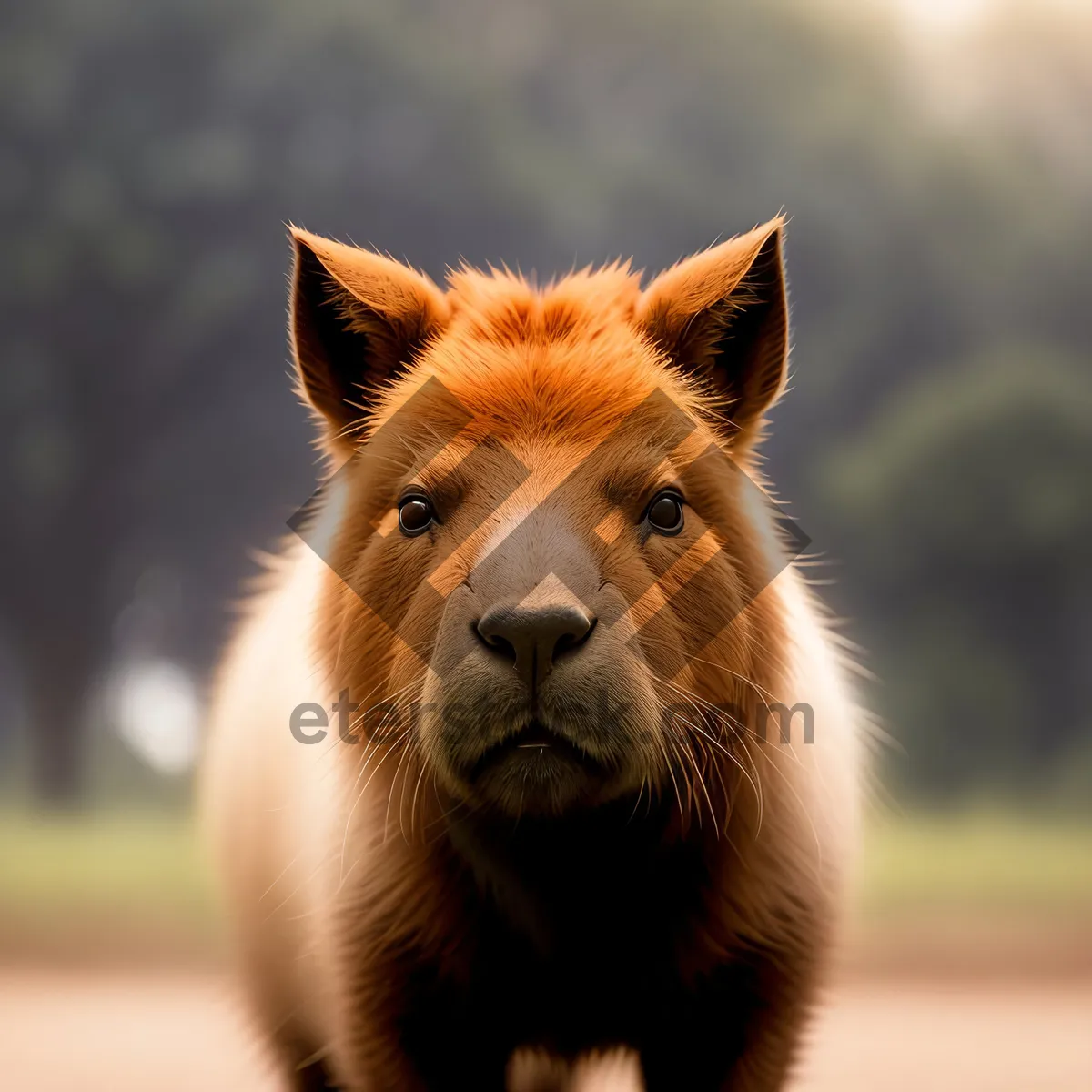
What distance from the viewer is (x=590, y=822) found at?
3.06m

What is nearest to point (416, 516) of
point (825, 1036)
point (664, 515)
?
point (664, 515)

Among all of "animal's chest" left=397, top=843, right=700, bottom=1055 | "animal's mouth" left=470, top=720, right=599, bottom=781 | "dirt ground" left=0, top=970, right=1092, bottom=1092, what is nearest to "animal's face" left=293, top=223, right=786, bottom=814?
"animal's mouth" left=470, top=720, right=599, bottom=781

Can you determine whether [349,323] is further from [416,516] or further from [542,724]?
[542,724]

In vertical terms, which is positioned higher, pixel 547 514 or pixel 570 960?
pixel 547 514

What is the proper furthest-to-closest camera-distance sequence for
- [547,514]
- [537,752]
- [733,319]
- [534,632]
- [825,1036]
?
[825,1036], [733,319], [547,514], [537,752], [534,632]

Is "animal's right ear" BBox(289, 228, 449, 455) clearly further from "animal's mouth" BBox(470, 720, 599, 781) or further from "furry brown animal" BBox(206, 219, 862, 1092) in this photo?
"animal's mouth" BBox(470, 720, 599, 781)

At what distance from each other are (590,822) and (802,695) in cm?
70

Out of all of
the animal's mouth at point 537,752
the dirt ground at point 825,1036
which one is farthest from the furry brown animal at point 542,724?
the dirt ground at point 825,1036

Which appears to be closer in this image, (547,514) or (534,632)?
(534,632)

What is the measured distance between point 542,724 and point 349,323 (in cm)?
137

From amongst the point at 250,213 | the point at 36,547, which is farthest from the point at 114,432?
the point at 250,213

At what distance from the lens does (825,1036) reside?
6777 mm

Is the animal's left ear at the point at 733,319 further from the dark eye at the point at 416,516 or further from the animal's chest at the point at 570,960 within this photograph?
the animal's chest at the point at 570,960

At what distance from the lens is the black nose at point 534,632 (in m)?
2.59
